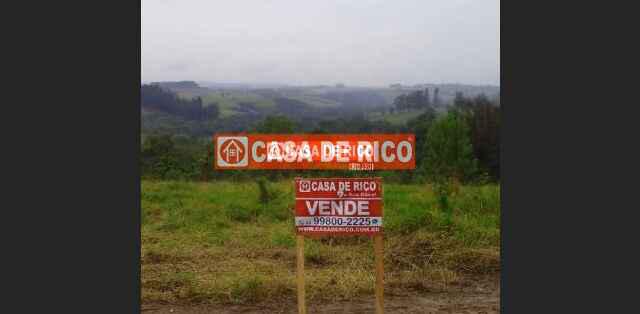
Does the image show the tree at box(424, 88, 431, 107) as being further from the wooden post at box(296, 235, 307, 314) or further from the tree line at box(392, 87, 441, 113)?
the wooden post at box(296, 235, 307, 314)

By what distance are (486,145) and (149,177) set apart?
7.48 metres

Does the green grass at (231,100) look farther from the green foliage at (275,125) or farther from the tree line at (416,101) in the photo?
the tree line at (416,101)

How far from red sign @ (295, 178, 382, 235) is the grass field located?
5.29ft

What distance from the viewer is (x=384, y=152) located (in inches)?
229

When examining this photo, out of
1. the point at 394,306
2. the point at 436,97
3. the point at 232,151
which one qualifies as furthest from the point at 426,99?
the point at 232,151

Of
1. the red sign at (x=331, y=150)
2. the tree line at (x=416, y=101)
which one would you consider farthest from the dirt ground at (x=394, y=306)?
the tree line at (x=416, y=101)

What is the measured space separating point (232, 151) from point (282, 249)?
317cm

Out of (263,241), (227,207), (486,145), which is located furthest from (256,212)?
(486,145)

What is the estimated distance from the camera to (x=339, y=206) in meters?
5.72

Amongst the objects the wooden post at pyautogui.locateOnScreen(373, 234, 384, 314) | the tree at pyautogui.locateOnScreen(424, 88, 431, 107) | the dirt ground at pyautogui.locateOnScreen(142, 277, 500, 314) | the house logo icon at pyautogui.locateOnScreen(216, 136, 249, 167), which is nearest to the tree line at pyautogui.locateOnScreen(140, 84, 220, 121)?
the tree at pyautogui.locateOnScreen(424, 88, 431, 107)

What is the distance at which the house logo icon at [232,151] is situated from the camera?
19.4ft

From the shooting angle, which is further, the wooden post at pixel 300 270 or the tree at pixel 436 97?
the tree at pixel 436 97

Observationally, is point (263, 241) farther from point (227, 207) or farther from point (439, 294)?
point (439, 294)

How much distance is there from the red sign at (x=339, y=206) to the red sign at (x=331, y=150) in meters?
0.20
